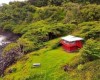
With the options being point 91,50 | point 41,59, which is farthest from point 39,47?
point 91,50

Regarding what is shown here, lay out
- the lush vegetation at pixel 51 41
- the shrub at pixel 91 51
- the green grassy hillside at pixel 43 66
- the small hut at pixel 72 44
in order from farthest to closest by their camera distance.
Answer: the small hut at pixel 72 44, the green grassy hillside at pixel 43 66, the lush vegetation at pixel 51 41, the shrub at pixel 91 51

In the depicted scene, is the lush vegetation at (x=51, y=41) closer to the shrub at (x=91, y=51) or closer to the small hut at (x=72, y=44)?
the shrub at (x=91, y=51)

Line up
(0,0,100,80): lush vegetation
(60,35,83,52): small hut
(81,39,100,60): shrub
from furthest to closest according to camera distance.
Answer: (60,35,83,52): small hut, (0,0,100,80): lush vegetation, (81,39,100,60): shrub

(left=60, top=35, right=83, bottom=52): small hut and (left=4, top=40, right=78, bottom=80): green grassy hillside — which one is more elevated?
(left=60, top=35, right=83, bottom=52): small hut

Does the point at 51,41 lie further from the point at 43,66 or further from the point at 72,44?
the point at 43,66

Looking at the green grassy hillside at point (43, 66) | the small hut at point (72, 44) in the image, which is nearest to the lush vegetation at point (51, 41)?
the green grassy hillside at point (43, 66)

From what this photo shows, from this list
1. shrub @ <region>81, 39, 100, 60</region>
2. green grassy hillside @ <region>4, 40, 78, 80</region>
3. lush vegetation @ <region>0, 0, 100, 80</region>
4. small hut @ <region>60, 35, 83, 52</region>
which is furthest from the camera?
small hut @ <region>60, 35, 83, 52</region>

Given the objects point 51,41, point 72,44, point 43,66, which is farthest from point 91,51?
point 51,41

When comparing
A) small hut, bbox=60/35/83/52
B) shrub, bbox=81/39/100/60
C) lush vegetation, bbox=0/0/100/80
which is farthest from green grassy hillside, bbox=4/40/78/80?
shrub, bbox=81/39/100/60

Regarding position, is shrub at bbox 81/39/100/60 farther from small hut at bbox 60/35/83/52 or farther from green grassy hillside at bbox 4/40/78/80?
small hut at bbox 60/35/83/52
